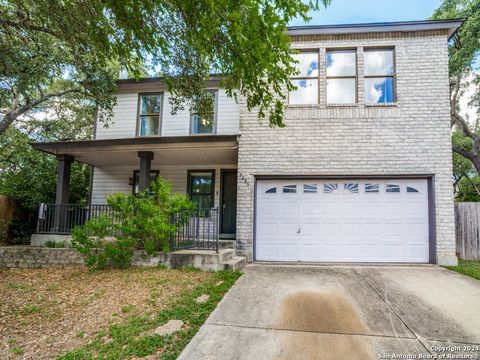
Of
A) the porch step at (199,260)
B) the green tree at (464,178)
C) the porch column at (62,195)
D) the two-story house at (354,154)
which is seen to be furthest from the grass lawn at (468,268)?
the green tree at (464,178)

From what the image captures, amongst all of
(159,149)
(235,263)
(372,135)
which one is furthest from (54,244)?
(372,135)

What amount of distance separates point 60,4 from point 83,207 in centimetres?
573

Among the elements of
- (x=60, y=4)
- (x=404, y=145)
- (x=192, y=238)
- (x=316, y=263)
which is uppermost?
(x=60, y=4)

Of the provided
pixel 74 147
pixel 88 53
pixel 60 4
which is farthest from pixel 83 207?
pixel 60 4

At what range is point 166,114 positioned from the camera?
394 inches

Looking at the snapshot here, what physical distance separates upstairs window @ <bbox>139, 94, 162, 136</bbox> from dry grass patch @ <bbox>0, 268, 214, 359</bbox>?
548cm

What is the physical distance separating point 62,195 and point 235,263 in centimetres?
661

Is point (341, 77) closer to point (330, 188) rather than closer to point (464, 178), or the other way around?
point (330, 188)

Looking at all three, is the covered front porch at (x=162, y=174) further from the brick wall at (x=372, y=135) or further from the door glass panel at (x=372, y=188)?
the door glass panel at (x=372, y=188)

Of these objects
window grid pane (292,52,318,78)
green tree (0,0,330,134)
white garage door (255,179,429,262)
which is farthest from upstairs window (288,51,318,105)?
green tree (0,0,330,134)

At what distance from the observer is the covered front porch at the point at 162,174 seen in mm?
7703

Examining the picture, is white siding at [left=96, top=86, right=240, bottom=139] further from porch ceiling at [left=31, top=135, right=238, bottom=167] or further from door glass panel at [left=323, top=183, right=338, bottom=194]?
door glass panel at [left=323, top=183, right=338, bottom=194]

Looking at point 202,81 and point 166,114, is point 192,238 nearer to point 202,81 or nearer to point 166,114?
point 202,81

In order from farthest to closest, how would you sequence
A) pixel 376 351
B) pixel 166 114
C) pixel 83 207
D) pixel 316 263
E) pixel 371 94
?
pixel 166 114
pixel 83 207
pixel 371 94
pixel 316 263
pixel 376 351
